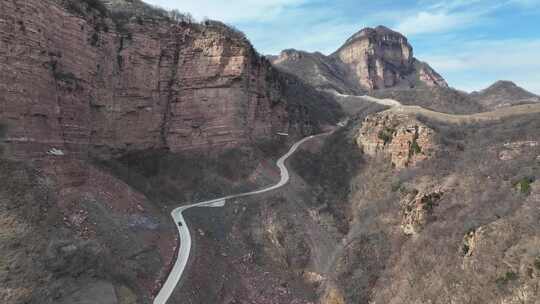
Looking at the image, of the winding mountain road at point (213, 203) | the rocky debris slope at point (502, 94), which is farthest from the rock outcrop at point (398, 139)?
the rocky debris slope at point (502, 94)

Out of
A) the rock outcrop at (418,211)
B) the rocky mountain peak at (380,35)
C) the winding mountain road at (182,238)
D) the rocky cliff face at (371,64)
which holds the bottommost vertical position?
the winding mountain road at (182,238)

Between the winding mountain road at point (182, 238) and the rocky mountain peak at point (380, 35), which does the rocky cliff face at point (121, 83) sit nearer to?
the winding mountain road at point (182, 238)

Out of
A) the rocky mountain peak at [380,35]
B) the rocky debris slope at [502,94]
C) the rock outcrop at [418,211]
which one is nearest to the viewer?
the rock outcrop at [418,211]

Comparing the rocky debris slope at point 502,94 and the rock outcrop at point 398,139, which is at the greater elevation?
the rocky debris slope at point 502,94

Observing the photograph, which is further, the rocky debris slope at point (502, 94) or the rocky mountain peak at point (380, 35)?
the rocky mountain peak at point (380, 35)

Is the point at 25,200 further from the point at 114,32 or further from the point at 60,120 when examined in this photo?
the point at 114,32

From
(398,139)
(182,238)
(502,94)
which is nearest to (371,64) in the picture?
(502,94)

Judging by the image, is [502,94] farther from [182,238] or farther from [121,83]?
[182,238]

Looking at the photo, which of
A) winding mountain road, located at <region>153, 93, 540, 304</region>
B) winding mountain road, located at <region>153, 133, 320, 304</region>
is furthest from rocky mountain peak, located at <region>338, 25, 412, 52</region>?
winding mountain road, located at <region>153, 133, 320, 304</region>
